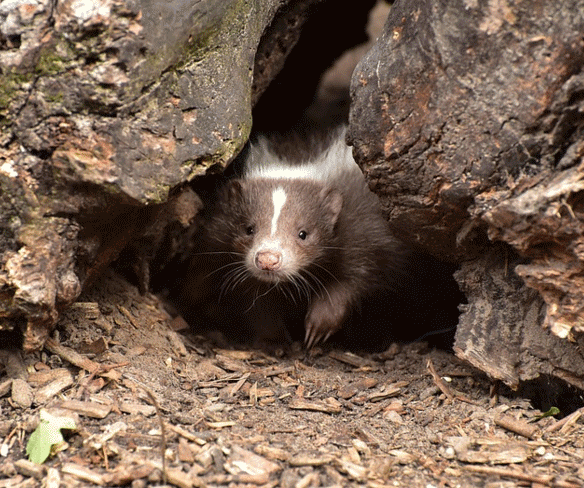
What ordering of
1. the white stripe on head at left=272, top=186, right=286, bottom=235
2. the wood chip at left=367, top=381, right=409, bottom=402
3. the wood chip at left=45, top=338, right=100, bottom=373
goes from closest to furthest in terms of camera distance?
the wood chip at left=45, top=338, right=100, bottom=373 → the wood chip at left=367, top=381, right=409, bottom=402 → the white stripe on head at left=272, top=186, right=286, bottom=235

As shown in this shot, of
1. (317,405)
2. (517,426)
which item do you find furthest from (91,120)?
(517,426)

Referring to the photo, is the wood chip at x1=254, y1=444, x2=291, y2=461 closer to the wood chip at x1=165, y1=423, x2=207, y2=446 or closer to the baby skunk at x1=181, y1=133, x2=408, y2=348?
the wood chip at x1=165, y1=423, x2=207, y2=446

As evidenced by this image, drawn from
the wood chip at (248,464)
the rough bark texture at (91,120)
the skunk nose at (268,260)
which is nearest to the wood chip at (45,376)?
the rough bark texture at (91,120)

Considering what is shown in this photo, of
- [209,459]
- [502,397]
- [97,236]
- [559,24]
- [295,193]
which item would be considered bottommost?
[209,459]

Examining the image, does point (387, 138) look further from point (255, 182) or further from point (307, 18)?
point (255, 182)

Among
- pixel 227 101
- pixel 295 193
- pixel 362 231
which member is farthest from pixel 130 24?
pixel 362 231

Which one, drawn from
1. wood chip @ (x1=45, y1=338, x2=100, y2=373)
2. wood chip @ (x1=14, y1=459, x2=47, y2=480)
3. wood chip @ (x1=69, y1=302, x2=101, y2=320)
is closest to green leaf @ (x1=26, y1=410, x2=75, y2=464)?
wood chip @ (x1=14, y1=459, x2=47, y2=480)

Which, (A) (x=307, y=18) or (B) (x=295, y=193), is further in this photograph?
(B) (x=295, y=193)

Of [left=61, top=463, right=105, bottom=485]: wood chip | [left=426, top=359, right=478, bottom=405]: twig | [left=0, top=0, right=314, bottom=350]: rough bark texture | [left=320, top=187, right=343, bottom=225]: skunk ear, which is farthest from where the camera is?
[left=320, top=187, right=343, bottom=225]: skunk ear

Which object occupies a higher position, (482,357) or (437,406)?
(482,357)
